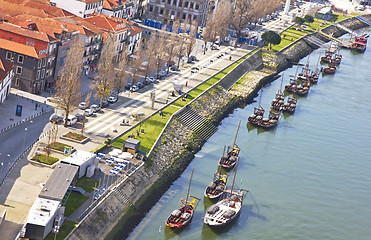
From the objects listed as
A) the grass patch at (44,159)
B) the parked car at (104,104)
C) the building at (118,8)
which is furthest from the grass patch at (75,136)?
the building at (118,8)

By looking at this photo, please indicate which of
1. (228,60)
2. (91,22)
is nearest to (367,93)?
(228,60)

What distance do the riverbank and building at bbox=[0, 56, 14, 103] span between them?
1217 inches

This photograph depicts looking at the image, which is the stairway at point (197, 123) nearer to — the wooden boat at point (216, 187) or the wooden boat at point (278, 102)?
the wooden boat at point (216, 187)

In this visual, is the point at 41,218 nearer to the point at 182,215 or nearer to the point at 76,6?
the point at 182,215

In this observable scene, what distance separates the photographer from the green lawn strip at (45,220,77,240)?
72625 mm

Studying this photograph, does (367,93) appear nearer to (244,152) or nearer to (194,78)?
(194,78)

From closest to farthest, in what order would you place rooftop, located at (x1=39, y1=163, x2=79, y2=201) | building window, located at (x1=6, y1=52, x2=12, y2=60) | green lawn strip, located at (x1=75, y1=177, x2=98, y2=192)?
rooftop, located at (x1=39, y1=163, x2=79, y2=201) < green lawn strip, located at (x1=75, y1=177, x2=98, y2=192) < building window, located at (x1=6, y1=52, x2=12, y2=60)

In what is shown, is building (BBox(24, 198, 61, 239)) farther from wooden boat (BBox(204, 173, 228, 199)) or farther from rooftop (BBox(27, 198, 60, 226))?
wooden boat (BBox(204, 173, 228, 199))

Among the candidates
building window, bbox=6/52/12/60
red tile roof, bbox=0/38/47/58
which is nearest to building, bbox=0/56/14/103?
building window, bbox=6/52/12/60

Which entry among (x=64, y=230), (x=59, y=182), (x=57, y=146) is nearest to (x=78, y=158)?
(x=59, y=182)

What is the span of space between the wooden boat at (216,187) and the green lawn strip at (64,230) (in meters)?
28.5

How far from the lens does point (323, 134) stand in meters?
138

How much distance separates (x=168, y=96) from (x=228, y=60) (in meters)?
48.4

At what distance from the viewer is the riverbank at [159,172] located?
81.7 metres
